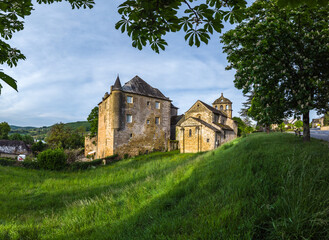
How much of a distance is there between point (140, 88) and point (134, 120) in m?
7.11

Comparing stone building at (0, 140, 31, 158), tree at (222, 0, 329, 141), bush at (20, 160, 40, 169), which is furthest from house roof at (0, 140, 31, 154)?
tree at (222, 0, 329, 141)

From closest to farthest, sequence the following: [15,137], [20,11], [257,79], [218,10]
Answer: [218,10], [20,11], [257,79], [15,137]

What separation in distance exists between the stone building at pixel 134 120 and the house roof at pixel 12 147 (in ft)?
124

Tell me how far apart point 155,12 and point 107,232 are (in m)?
4.76

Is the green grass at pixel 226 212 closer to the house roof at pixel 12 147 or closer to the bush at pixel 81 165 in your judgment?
the bush at pixel 81 165

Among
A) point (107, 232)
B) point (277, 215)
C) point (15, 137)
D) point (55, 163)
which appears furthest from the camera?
point (15, 137)

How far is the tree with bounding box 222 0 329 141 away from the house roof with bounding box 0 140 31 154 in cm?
6899

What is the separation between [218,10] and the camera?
8.02 feet

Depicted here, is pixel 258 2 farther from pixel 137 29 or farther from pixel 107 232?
pixel 107 232

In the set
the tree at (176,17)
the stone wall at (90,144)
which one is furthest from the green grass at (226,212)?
the stone wall at (90,144)

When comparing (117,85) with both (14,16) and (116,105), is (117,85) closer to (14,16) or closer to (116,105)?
(116,105)

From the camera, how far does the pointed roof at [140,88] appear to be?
33.4m

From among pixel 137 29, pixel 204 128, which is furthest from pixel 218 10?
pixel 204 128

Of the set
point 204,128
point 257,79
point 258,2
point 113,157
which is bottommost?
point 113,157
